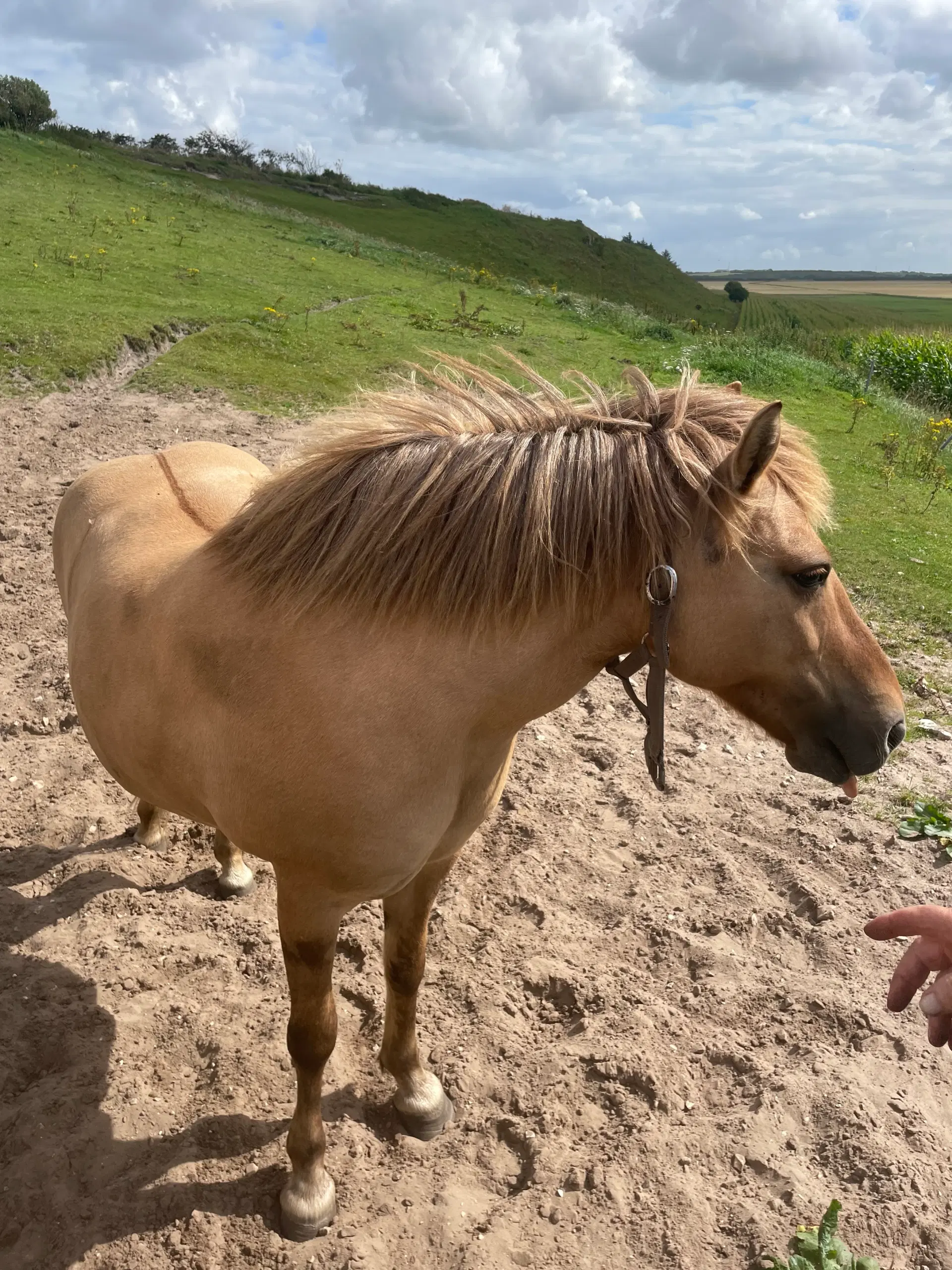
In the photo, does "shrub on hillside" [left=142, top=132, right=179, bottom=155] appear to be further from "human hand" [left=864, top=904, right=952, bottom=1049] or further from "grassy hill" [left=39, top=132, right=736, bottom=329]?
"human hand" [left=864, top=904, right=952, bottom=1049]

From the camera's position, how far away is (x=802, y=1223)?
251 cm

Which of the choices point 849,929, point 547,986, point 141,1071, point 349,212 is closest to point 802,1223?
point 547,986

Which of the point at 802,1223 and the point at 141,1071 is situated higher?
the point at 802,1223

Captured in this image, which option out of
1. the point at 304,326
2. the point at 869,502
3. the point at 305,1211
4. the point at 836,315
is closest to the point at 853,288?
the point at 836,315

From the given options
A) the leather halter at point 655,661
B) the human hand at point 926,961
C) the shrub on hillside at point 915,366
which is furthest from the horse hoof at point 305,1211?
the shrub on hillside at point 915,366

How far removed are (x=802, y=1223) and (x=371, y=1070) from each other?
146cm

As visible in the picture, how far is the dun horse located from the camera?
6.36ft

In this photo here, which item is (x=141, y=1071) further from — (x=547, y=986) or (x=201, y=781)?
(x=547, y=986)

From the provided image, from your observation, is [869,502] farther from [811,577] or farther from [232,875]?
[811,577]

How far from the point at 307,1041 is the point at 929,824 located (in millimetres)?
3325

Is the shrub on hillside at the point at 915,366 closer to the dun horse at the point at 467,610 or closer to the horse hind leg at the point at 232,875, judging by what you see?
the horse hind leg at the point at 232,875

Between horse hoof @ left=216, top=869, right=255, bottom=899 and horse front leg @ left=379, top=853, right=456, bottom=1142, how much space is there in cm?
106

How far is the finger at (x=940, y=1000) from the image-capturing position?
6.72 feet

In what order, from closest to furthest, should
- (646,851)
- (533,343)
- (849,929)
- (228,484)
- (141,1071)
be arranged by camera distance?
1. (141,1071)
2. (228,484)
3. (849,929)
4. (646,851)
5. (533,343)
